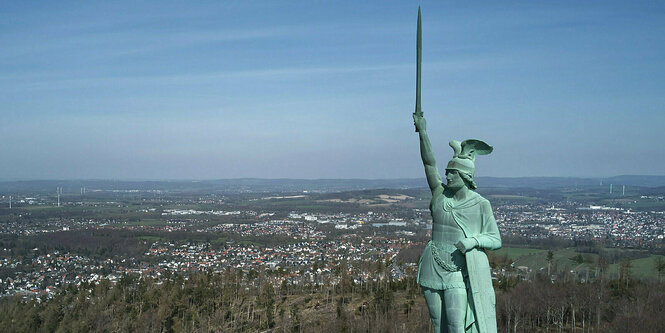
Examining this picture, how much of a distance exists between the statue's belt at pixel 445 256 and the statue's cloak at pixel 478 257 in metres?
0.23

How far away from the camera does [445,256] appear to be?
7.39 metres

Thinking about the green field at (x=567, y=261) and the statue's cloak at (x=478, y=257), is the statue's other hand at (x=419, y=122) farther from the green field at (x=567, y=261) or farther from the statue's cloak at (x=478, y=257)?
the green field at (x=567, y=261)

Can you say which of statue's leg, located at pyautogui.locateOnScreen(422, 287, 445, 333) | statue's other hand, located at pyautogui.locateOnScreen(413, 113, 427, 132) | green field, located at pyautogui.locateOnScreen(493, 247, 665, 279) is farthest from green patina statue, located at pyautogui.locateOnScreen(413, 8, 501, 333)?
green field, located at pyautogui.locateOnScreen(493, 247, 665, 279)

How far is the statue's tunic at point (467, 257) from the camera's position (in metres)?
7.15

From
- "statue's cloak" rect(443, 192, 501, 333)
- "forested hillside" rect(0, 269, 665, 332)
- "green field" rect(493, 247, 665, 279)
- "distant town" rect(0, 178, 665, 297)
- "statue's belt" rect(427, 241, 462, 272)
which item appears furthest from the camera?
"distant town" rect(0, 178, 665, 297)

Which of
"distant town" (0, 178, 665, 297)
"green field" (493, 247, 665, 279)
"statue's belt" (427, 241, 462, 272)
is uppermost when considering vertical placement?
"statue's belt" (427, 241, 462, 272)

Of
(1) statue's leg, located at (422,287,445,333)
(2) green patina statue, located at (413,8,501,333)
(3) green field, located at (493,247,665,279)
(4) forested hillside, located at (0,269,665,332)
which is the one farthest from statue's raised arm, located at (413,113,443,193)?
(3) green field, located at (493,247,665,279)

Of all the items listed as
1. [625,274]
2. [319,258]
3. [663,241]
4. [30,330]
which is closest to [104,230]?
[319,258]

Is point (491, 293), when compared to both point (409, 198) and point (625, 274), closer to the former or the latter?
point (625, 274)

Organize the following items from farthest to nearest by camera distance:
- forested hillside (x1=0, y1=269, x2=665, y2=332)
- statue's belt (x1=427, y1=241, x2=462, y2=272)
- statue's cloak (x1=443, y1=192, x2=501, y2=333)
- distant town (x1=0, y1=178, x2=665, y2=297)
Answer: distant town (x1=0, y1=178, x2=665, y2=297) → forested hillside (x1=0, y1=269, x2=665, y2=332) → statue's belt (x1=427, y1=241, x2=462, y2=272) → statue's cloak (x1=443, y1=192, x2=501, y2=333)

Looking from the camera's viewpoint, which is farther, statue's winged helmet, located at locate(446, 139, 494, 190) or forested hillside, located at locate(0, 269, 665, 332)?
forested hillside, located at locate(0, 269, 665, 332)

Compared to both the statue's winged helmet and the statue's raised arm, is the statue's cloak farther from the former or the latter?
the statue's raised arm

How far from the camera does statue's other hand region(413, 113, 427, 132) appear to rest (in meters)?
7.84

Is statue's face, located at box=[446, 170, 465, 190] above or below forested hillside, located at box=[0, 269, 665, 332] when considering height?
above
